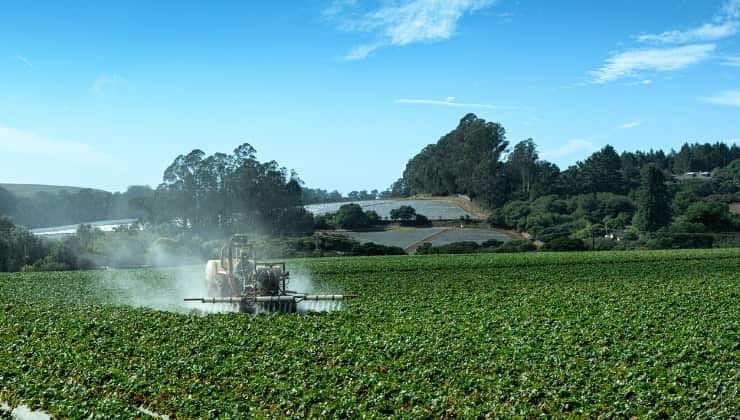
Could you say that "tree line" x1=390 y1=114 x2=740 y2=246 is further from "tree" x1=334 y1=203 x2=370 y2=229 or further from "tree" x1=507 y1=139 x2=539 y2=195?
"tree" x1=334 y1=203 x2=370 y2=229

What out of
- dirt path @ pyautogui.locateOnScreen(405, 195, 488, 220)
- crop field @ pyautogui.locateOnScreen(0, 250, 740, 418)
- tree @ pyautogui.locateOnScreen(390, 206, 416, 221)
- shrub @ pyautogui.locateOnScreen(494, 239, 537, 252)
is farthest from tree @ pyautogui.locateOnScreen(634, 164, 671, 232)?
crop field @ pyautogui.locateOnScreen(0, 250, 740, 418)

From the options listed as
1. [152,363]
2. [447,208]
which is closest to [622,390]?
[152,363]

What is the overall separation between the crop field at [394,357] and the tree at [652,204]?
47554 mm

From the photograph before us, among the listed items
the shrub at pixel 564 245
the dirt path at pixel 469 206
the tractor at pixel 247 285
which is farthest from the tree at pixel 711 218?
the tractor at pixel 247 285

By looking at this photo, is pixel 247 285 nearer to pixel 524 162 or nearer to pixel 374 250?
pixel 374 250

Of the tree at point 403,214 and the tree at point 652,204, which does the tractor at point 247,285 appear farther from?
the tree at point 403,214

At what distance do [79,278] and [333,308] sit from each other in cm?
2222

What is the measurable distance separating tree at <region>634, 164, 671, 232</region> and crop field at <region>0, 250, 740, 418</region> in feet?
156

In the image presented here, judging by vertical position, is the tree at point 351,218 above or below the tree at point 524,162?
below

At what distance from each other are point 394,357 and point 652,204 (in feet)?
215

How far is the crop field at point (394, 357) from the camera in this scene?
12.3 meters

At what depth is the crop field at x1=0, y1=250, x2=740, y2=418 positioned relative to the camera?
1231 cm

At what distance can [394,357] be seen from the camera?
1580 centimetres

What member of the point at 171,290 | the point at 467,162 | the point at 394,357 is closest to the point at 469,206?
the point at 467,162
